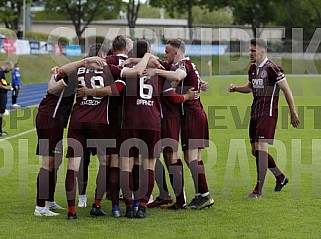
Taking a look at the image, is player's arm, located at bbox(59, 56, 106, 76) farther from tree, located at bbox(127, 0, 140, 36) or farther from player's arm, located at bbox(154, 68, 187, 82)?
tree, located at bbox(127, 0, 140, 36)

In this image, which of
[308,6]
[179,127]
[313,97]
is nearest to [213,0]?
[308,6]

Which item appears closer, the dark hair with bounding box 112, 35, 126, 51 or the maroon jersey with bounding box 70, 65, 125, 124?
the maroon jersey with bounding box 70, 65, 125, 124

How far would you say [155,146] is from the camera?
8.23 m

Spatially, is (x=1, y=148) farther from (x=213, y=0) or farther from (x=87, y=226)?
(x=213, y=0)

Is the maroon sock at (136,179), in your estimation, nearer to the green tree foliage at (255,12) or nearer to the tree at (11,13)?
the tree at (11,13)

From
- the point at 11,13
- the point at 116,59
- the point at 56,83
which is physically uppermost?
the point at 11,13

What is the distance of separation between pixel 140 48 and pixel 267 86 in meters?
2.26

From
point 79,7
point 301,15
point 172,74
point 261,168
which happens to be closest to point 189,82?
point 172,74

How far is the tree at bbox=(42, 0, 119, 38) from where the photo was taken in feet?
233

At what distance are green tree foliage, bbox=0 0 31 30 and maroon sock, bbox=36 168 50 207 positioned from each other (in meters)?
52.7

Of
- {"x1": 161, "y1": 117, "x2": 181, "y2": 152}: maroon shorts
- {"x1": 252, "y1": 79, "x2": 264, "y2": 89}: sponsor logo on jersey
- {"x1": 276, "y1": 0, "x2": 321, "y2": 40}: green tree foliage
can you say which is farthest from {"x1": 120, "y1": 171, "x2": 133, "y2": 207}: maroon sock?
{"x1": 276, "y1": 0, "x2": 321, "y2": 40}: green tree foliage

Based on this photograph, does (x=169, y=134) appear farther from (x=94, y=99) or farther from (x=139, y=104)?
(x=94, y=99)

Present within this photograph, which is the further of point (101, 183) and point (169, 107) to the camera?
point (169, 107)

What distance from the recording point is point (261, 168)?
9.46 metres
